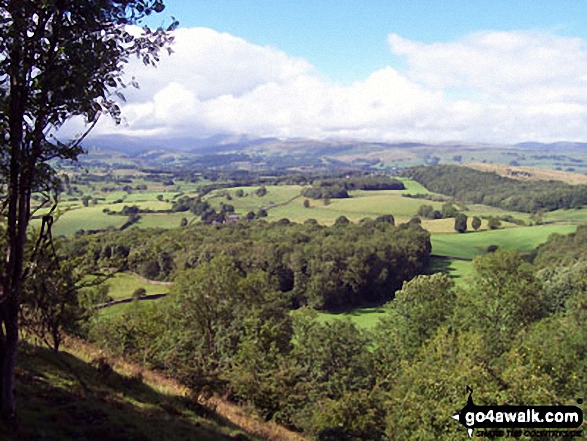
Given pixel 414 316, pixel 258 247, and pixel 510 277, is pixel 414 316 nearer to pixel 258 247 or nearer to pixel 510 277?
pixel 510 277

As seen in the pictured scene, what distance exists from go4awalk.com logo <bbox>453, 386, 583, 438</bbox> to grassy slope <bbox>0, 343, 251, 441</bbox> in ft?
27.6

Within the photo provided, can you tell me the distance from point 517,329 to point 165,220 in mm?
96198

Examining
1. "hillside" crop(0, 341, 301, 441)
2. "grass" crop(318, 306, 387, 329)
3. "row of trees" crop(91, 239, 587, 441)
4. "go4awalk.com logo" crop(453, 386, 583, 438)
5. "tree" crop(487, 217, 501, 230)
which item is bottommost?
"grass" crop(318, 306, 387, 329)

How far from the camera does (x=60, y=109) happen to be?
321 inches

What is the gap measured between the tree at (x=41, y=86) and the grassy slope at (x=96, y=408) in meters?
1.36

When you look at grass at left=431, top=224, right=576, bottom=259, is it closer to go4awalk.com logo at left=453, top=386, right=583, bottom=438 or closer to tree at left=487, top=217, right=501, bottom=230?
tree at left=487, top=217, right=501, bottom=230

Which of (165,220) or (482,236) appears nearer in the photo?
(482,236)

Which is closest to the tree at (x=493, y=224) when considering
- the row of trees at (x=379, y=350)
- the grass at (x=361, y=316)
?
the grass at (x=361, y=316)

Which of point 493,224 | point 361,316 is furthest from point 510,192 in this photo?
point 361,316

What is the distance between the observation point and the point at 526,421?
14688 mm

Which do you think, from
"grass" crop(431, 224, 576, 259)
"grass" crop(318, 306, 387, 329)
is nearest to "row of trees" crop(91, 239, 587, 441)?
"grass" crop(318, 306, 387, 329)

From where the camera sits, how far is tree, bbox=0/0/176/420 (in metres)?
7.64

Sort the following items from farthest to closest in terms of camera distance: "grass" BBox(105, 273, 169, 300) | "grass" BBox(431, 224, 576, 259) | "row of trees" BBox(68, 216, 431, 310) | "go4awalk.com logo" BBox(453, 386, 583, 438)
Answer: "grass" BBox(431, 224, 576, 259) < "row of trees" BBox(68, 216, 431, 310) < "grass" BBox(105, 273, 169, 300) < "go4awalk.com logo" BBox(453, 386, 583, 438)

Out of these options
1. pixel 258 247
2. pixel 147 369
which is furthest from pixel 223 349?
pixel 258 247
